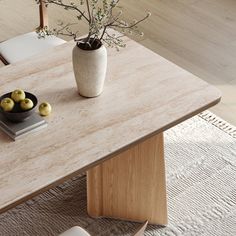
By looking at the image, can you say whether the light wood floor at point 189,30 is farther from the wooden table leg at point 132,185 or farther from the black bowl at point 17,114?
the black bowl at point 17,114

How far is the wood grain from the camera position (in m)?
1.77

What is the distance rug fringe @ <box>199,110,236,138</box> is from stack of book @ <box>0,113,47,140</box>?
1.30 meters

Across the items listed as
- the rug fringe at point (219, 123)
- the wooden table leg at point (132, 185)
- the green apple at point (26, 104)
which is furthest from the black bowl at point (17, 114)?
the rug fringe at point (219, 123)

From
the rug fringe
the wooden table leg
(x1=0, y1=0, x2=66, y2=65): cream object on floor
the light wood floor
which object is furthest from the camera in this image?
the light wood floor

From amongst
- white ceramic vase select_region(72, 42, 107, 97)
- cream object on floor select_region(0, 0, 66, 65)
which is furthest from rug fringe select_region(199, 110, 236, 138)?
white ceramic vase select_region(72, 42, 107, 97)

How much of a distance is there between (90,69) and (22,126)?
321 millimetres

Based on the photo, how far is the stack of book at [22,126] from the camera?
189 cm

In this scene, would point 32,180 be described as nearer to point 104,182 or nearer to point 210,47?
point 104,182

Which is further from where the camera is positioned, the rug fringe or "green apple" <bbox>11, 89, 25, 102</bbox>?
the rug fringe

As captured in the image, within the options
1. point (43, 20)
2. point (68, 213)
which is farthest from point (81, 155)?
point (43, 20)

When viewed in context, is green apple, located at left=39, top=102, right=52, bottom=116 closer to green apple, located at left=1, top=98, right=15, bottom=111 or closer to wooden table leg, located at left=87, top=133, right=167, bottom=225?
green apple, located at left=1, top=98, right=15, bottom=111

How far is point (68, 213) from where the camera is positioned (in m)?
2.45

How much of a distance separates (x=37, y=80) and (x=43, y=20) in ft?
2.72

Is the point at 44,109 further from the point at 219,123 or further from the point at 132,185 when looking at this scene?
the point at 219,123
